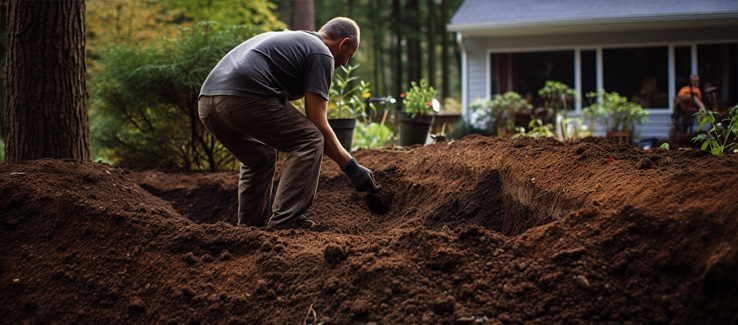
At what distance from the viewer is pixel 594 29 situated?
1370 centimetres

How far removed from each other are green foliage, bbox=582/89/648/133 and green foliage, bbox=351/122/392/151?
513 centimetres

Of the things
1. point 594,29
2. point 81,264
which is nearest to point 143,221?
point 81,264

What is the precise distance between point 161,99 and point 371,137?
312 centimetres

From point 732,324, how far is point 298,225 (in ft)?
8.76

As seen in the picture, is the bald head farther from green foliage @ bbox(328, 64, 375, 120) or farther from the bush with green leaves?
the bush with green leaves

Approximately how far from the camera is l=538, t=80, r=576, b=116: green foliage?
1245 centimetres

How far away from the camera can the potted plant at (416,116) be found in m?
7.06

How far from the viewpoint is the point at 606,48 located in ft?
46.1

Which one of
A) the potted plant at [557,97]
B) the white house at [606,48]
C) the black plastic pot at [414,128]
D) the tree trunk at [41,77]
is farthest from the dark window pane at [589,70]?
the tree trunk at [41,77]

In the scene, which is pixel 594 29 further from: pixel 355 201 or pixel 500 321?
pixel 500 321

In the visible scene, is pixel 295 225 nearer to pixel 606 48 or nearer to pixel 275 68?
pixel 275 68

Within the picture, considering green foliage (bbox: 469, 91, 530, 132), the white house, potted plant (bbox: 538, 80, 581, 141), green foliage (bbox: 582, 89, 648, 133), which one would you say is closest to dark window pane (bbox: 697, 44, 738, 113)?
the white house

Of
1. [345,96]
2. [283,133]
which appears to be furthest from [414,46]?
[283,133]

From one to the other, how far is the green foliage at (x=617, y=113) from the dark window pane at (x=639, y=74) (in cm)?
252
